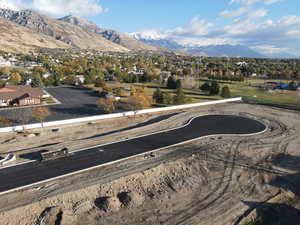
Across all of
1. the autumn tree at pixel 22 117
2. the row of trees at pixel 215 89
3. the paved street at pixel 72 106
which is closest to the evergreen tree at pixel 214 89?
the row of trees at pixel 215 89

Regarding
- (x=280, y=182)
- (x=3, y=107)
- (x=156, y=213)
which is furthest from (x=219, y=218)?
(x=3, y=107)

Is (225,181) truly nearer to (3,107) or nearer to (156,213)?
(156,213)

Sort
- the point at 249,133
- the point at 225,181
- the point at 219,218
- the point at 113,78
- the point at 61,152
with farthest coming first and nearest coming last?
the point at 113,78
the point at 249,133
the point at 61,152
the point at 225,181
the point at 219,218

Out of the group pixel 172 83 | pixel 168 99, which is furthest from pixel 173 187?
pixel 172 83

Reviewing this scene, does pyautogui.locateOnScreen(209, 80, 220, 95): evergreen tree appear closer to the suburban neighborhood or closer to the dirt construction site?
the suburban neighborhood

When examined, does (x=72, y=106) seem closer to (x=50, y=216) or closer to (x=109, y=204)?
(x=50, y=216)

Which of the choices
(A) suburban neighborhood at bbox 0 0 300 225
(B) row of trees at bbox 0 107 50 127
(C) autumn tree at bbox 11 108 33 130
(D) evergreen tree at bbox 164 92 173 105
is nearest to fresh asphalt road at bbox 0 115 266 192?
(A) suburban neighborhood at bbox 0 0 300 225
